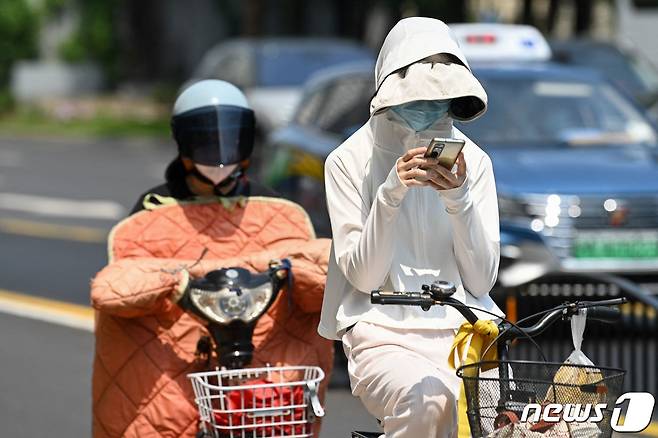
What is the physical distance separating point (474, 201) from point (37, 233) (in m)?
14.0

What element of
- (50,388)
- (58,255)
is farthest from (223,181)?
(58,255)

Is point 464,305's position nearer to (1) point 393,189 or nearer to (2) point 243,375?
(1) point 393,189

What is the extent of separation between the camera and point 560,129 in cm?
1114

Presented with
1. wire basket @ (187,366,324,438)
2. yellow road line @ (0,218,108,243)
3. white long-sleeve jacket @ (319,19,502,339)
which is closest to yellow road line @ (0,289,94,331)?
yellow road line @ (0,218,108,243)

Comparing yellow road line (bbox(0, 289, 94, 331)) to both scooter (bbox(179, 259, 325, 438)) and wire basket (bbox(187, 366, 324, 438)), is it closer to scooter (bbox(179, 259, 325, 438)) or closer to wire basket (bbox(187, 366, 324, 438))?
scooter (bbox(179, 259, 325, 438))

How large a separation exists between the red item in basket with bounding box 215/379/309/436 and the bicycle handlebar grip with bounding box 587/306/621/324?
982mm

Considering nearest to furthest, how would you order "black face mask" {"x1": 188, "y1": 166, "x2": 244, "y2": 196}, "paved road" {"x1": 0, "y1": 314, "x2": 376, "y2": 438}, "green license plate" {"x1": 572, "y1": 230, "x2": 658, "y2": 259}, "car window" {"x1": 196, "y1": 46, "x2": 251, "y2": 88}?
"black face mask" {"x1": 188, "y1": 166, "x2": 244, "y2": 196}
"paved road" {"x1": 0, "y1": 314, "x2": 376, "y2": 438}
"green license plate" {"x1": 572, "y1": 230, "x2": 658, "y2": 259}
"car window" {"x1": 196, "y1": 46, "x2": 251, "y2": 88}

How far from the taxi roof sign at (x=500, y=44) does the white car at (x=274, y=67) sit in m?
5.67

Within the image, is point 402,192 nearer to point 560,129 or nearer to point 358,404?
point 358,404

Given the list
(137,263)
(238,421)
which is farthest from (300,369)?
(137,263)

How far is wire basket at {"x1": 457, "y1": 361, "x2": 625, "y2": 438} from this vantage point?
11.4ft

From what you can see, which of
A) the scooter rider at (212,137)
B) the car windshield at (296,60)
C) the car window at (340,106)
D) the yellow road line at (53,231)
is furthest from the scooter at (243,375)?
the car windshield at (296,60)

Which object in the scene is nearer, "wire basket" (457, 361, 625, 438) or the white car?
"wire basket" (457, 361, 625, 438)

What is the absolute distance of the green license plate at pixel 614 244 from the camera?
10.1 meters
